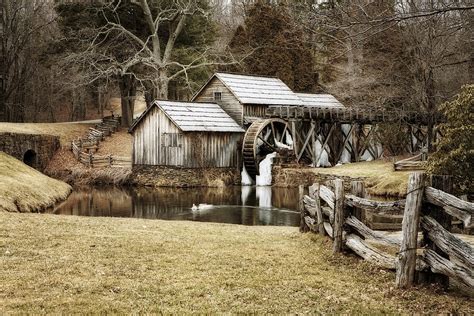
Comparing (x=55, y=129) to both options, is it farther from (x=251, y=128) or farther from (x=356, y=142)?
(x=356, y=142)

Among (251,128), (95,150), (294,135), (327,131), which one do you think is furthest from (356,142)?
(95,150)

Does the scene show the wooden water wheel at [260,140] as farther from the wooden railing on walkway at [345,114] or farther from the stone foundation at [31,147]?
the stone foundation at [31,147]

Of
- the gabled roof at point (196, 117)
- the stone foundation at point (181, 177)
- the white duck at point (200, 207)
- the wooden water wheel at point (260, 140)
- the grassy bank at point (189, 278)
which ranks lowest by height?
the white duck at point (200, 207)

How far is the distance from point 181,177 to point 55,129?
15183 mm

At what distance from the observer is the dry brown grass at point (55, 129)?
38966 millimetres

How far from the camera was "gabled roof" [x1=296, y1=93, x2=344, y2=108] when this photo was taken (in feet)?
141

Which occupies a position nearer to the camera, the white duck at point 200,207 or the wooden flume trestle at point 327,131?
the white duck at point 200,207

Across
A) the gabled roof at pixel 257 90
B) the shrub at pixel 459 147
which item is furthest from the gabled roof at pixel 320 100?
the shrub at pixel 459 147

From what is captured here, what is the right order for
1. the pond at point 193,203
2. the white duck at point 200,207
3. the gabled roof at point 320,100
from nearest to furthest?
the pond at point 193,203 < the white duck at point 200,207 < the gabled roof at point 320,100

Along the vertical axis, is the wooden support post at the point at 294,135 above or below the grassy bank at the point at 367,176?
above

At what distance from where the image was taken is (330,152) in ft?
140

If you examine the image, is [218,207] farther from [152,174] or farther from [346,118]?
[346,118]

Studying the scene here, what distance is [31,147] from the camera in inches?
1484

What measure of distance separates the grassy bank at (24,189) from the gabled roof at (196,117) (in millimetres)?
8183
